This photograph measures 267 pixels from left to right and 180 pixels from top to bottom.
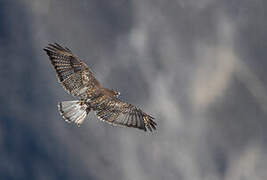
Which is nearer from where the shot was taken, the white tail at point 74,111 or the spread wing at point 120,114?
the white tail at point 74,111

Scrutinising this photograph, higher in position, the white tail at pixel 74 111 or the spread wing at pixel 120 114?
the spread wing at pixel 120 114

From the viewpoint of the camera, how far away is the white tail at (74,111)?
1451 inches

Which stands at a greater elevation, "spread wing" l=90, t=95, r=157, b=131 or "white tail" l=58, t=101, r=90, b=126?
"spread wing" l=90, t=95, r=157, b=131

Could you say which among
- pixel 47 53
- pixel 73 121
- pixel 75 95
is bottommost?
pixel 73 121

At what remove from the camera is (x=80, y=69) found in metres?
41.0

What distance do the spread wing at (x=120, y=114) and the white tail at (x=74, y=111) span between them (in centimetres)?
141

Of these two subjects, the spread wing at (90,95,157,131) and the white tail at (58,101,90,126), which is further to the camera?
the spread wing at (90,95,157,131)

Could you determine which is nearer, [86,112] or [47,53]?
[86,112]

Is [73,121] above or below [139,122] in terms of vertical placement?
below

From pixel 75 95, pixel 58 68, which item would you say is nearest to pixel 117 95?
pixel 75 95

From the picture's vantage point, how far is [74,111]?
37.8m

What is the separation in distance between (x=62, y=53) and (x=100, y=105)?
8.58 metres

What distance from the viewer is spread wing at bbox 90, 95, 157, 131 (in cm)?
3934

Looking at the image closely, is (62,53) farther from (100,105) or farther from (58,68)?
(100,105)
